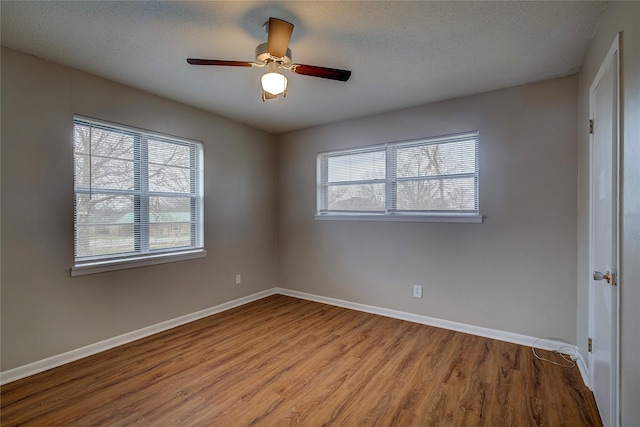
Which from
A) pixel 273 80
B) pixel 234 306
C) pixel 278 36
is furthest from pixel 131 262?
pixel 278 36

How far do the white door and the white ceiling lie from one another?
520 millimetres

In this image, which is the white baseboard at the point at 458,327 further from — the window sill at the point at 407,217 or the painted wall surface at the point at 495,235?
the window sill at the point at 407,217

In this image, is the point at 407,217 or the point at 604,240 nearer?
the point at 604,240

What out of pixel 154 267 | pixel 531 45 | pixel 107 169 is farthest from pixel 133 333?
pixel 531 45

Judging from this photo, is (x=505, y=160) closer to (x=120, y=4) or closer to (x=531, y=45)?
(x=531, y=45)

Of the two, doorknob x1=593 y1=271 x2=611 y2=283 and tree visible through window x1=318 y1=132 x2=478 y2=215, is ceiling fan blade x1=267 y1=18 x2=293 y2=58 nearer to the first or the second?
tree visible through window x1=318 y1=132 x2=478 y2=215

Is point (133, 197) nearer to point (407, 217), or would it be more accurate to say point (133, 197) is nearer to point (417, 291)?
point (407, 217)

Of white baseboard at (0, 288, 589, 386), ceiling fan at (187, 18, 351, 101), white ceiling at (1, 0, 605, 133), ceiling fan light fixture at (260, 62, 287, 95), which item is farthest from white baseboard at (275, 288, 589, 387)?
ceiling fan light fixture at (260, 62, 287, 95)

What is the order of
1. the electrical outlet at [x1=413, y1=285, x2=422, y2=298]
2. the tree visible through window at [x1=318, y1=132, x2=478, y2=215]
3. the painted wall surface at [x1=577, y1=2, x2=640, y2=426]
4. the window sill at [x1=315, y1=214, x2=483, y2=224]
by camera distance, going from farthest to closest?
the electrical outlet at [x1=413, y1=285, x2=422, y2=298] < the tree visible through window at [x1=318, y1=132, x2=478, y2=215] < the window sill at [x1=315, y1=214, x2=483, y2=224] < the painted wall surface at [x1=577, y1=2, x2=640, y2=426]

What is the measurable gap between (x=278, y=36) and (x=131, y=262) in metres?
2.47

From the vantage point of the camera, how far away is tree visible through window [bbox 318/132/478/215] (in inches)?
126

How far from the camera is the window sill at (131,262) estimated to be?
2.59 meters

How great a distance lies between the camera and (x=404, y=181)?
3.57 m

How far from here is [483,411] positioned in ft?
6.26
